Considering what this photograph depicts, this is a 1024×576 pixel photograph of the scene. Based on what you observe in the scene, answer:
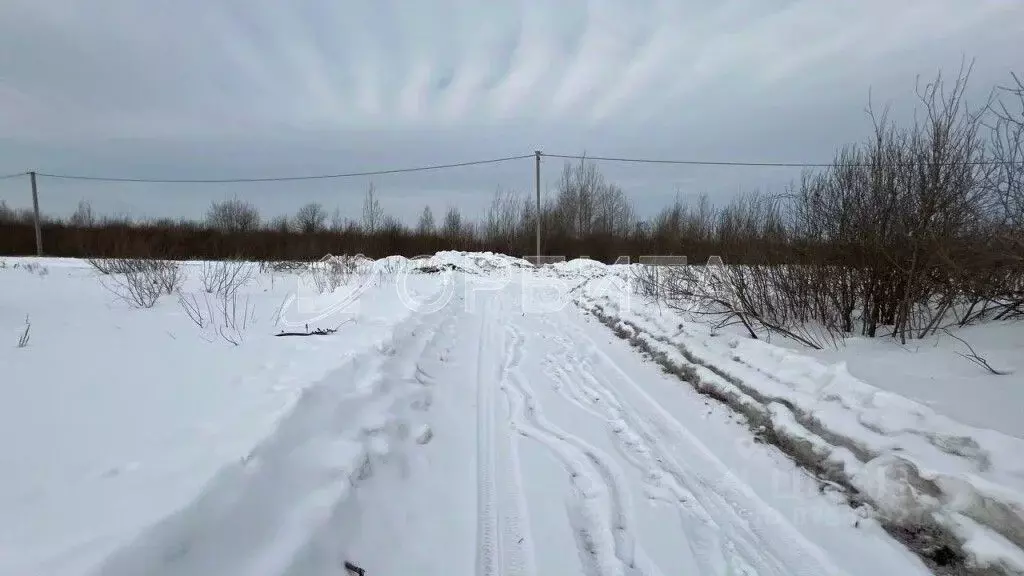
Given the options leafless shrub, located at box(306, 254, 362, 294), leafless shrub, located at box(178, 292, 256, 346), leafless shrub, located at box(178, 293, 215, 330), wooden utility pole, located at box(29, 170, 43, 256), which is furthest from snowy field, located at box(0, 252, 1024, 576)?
wooden utility pole, located at box(29, 170, 43, 256)

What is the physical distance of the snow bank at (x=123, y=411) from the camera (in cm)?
205

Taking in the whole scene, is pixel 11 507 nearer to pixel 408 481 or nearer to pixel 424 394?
pixel 408 481

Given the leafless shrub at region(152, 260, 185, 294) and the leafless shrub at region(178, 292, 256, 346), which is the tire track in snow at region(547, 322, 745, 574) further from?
the leafless shrub at region(152, 260, 185, 294)

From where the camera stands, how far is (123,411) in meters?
3.39

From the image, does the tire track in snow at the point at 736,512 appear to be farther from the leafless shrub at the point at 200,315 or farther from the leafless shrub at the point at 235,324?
the leafless shrub at the point at 200,315

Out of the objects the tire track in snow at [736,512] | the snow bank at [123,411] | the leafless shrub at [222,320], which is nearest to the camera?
the snow bank at [123,411]

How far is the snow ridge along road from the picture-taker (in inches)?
94.5

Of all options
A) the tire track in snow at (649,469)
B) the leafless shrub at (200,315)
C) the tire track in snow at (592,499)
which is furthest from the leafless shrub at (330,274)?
the tire track in snow at (592,499)

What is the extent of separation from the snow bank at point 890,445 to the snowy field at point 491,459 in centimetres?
2

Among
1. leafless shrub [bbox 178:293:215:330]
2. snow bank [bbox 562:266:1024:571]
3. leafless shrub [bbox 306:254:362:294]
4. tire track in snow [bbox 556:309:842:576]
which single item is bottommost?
tire track in snow [bbox 556:309:842:576]

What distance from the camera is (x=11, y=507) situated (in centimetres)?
213

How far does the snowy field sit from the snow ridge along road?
16mm

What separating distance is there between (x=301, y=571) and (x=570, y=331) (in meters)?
7.40

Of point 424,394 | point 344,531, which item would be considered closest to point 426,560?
point 344,531
